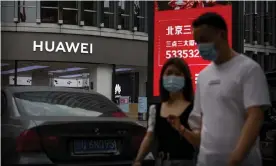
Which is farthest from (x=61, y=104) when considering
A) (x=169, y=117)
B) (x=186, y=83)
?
(x=169, y=117)

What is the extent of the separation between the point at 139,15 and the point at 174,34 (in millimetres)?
13322

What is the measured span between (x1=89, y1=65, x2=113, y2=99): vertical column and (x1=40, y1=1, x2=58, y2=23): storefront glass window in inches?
110

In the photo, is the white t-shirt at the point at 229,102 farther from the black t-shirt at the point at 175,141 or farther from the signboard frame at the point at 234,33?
the signboard frame at the point at 234,33

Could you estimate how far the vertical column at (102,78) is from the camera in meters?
20.6

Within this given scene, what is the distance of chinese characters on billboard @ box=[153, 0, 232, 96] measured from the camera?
25.1ft

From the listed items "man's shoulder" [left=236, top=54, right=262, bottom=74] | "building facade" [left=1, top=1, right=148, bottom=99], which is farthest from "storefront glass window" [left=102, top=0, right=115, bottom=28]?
"man's shoulder" [left=236, top=54, right=262, bottom=74]

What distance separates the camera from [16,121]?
428 centimetres

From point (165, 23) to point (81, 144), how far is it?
4.08 meters

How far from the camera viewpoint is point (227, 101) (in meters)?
2.12

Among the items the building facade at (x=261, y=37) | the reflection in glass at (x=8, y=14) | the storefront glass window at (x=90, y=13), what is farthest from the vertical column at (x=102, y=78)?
the building facade at (x=261, y=37)

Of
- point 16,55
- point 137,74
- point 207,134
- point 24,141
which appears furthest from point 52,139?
point 137,74

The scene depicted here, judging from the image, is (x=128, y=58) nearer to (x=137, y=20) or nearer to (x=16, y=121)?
(x=137, y=20)

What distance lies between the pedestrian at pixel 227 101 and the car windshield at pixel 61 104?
7.92ft

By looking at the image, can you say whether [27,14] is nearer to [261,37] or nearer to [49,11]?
[49,11]
